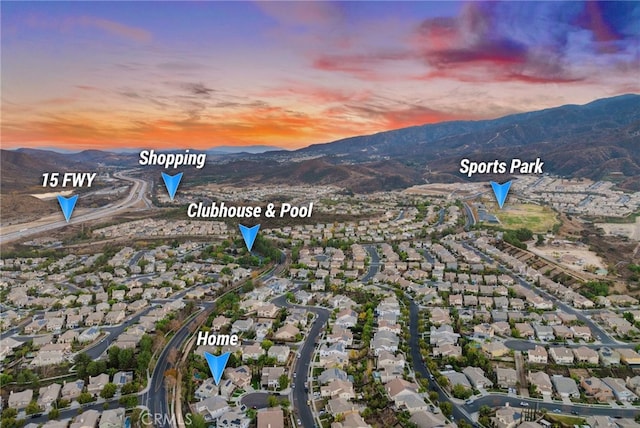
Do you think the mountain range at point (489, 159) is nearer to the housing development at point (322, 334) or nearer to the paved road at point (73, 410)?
the housing development at point (322, 334)

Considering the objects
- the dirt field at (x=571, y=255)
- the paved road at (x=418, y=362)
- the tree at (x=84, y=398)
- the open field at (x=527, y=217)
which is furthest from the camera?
the open field at (x=527, y=217)

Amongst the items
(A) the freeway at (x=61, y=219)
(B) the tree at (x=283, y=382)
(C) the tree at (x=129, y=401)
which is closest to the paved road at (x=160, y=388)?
(C) the tree at (x=129, y=401)

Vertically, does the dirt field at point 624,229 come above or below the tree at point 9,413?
Answer: above

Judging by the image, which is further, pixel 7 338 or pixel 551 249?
pixel 551 249

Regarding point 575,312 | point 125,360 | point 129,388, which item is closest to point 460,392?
point 575,312

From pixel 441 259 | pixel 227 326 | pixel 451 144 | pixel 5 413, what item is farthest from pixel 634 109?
pixel 5 413

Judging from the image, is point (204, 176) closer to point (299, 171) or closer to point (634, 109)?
point (299, 171)

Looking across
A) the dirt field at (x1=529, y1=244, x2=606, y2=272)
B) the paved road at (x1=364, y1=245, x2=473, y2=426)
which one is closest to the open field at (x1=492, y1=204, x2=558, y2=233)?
the dirt field at (x1=529, y1=244, x2=606, y2=272)
